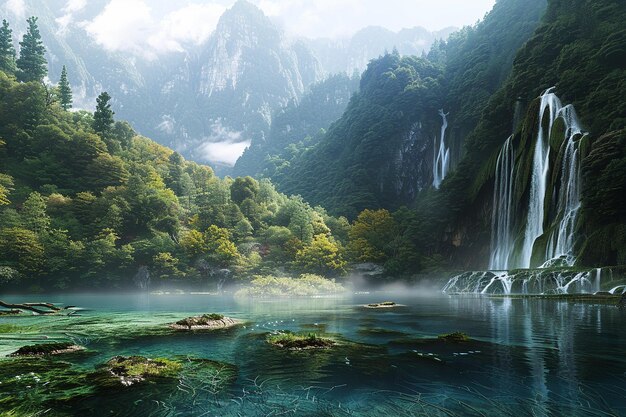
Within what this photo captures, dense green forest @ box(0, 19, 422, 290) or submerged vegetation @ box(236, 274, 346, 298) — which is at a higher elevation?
dense green forest @ box(0, 19, 422, 290)

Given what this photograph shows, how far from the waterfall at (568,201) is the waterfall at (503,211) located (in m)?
9.75

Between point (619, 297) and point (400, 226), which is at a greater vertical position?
point (400, 226)

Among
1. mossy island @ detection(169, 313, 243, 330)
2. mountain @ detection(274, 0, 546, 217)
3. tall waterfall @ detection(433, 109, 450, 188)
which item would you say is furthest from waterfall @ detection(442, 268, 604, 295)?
tall waterfall @ detection(433, 109, 450, 188)

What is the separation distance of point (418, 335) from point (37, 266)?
2317 inches

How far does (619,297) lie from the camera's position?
26562 mm

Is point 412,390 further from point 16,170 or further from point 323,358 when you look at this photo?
point 16,170

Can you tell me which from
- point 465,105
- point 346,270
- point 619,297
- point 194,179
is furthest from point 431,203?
point 194,179

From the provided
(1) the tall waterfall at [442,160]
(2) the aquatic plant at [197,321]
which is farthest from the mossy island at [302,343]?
(1) the tall waterfall at [442,160]

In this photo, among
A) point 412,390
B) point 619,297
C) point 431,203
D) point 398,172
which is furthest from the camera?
point 398,172

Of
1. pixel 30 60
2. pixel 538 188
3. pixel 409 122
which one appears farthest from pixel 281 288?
pixel 409 122

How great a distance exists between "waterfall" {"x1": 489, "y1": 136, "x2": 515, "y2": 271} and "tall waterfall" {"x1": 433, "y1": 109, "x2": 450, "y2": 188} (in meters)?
43.0

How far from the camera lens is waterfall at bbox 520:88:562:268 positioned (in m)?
49.0

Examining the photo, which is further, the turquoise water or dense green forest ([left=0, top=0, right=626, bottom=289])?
dense green forest ([left=0, top=0, right=626, bottom=289])

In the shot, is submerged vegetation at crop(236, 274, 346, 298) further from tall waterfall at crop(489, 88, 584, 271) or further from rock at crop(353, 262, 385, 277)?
tall waterfall at crop(489, 88, 584, 271)
